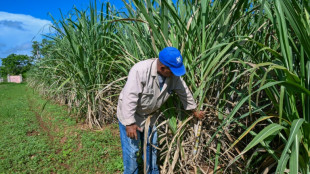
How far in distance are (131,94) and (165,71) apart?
33 centimetres

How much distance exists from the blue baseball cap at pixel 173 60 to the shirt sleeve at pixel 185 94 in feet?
0.63

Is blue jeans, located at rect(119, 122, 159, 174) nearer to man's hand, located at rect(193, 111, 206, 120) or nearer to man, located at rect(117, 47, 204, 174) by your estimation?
man, located at rect(117, 47, 204, 174)

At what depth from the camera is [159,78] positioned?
1885 millimetres

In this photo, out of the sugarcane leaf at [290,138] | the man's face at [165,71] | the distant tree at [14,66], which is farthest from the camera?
the distant tree at [14,66]

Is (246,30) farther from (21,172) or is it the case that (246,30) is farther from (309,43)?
(21,172)

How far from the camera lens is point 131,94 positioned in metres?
1.79

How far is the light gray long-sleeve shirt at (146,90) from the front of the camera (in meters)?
1.79

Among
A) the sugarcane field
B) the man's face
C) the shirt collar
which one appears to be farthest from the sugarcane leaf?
the shirt collar

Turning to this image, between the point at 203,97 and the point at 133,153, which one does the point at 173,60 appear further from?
the point at 133,153

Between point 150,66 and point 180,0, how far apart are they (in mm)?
633

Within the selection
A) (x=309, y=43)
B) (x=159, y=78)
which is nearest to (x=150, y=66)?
(x=159, y=78)

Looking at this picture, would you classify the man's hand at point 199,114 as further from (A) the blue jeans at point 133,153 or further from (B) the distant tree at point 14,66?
(B) the distant tree at point 14,66

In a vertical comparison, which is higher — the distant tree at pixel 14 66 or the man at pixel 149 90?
the distant tree at pixel 14 66

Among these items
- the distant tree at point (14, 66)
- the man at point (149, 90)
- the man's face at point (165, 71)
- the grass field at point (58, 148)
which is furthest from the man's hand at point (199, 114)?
the distant tree at point (14, 66)
